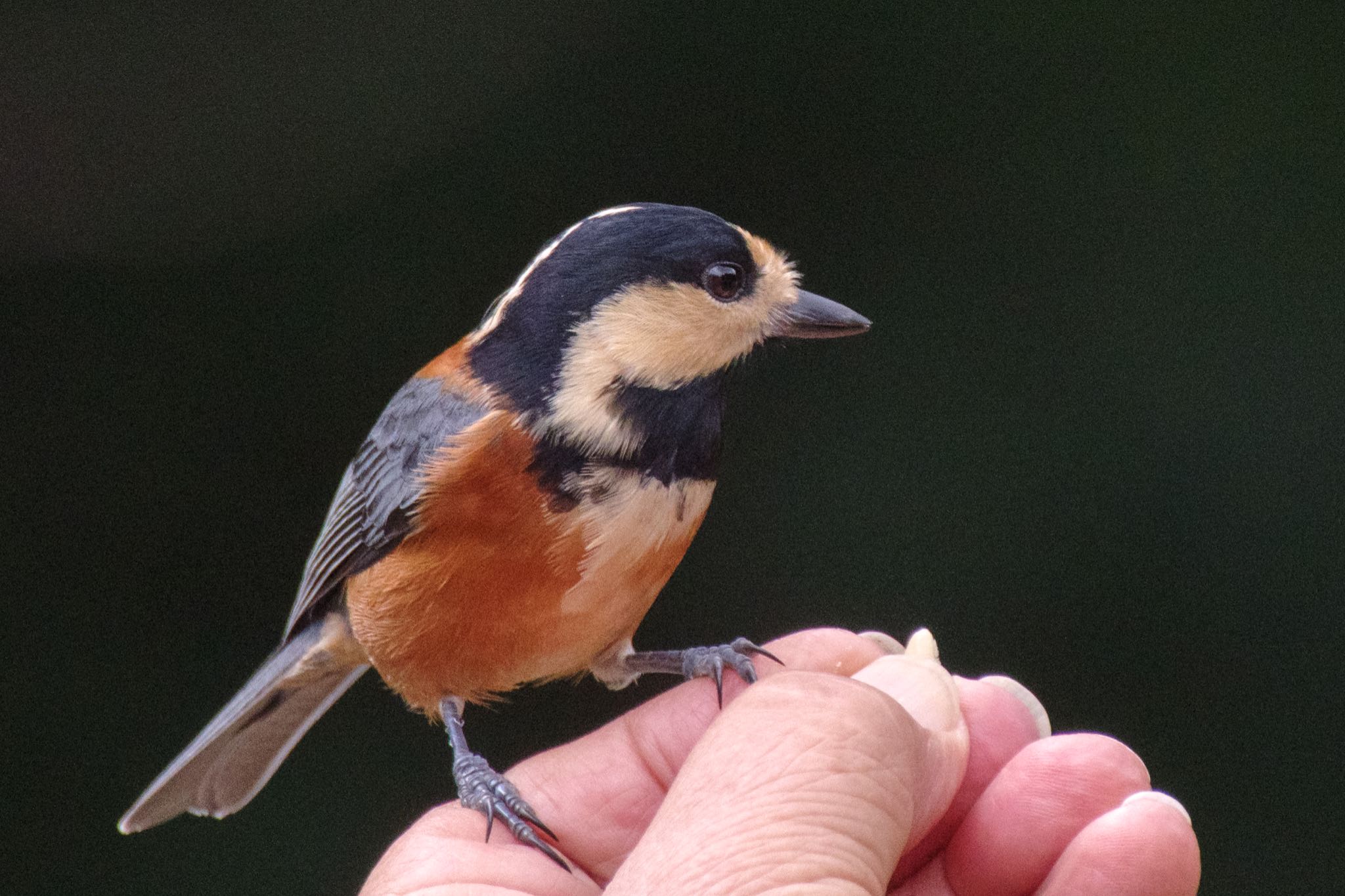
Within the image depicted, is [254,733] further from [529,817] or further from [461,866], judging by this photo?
[461,866]

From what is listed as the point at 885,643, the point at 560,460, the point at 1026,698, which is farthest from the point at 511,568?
the point at 1026,698

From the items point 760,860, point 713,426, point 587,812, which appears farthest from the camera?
point 587,812

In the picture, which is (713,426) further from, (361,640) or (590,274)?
(361,640)

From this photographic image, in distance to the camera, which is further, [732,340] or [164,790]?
[164,790]

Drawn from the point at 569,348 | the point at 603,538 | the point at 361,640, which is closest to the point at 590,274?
the point at 569,348

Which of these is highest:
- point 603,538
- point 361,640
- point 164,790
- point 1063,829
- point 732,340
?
point 732,340

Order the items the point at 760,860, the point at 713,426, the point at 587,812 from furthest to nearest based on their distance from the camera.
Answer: the point at 587,812 < the point at 713,426 < the point at 760,860

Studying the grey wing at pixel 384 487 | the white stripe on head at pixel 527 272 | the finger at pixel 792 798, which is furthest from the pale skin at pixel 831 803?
the white stripe on head at pixel 527 272

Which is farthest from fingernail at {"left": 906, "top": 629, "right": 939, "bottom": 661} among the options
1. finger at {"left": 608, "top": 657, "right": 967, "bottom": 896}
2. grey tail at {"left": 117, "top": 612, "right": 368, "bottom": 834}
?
grey tail at {"left": 117, "top": 612, "right": 368, "bottom": 834}
